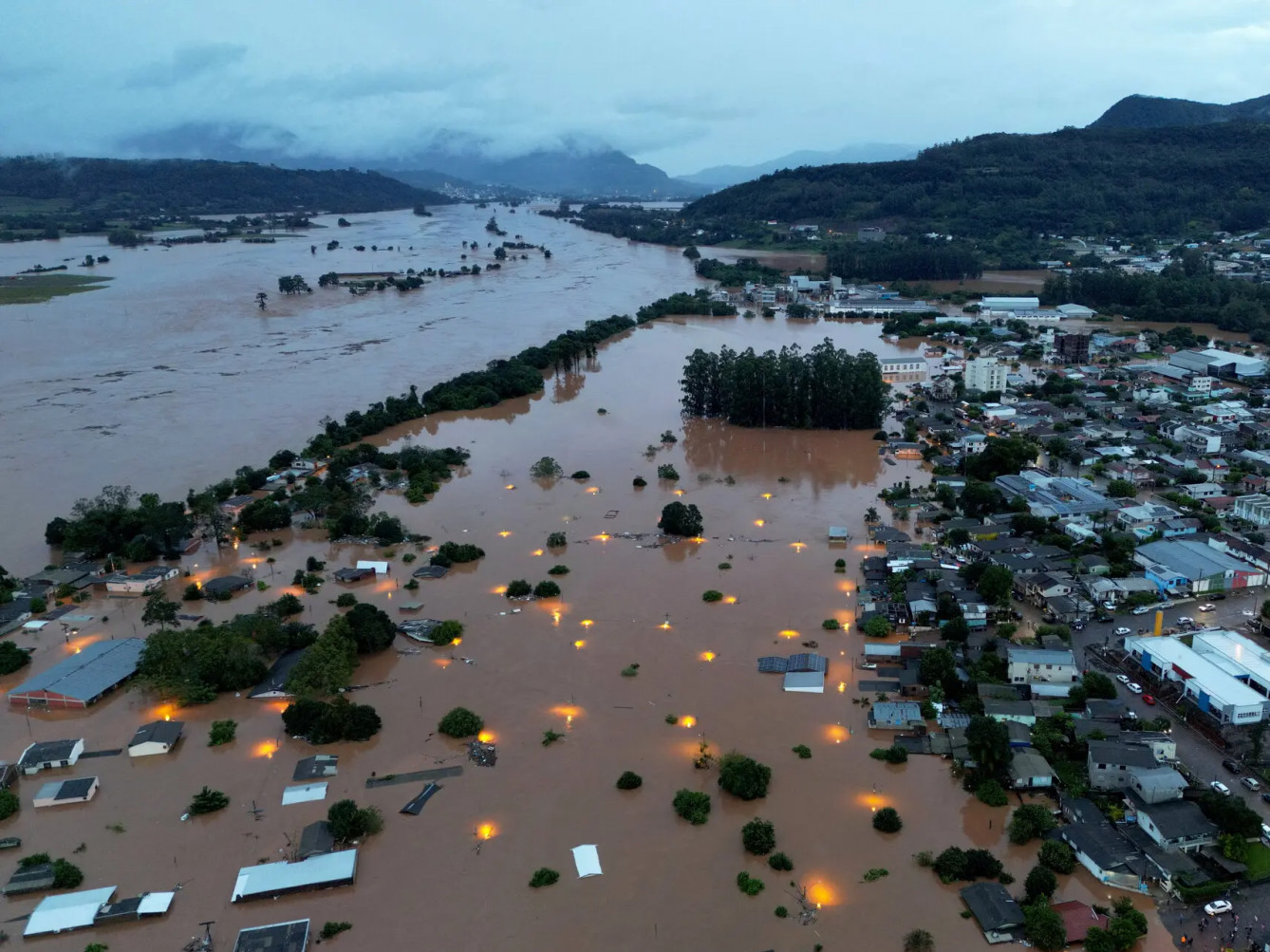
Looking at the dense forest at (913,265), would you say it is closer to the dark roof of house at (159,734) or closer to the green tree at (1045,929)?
the dark roof of house at (159,734)

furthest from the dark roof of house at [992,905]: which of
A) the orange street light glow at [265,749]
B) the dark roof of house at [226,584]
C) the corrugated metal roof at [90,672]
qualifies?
the dark roof of house at [226,584]

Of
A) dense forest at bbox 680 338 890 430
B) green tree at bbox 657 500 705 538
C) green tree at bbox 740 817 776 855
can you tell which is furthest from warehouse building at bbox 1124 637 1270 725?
dense forest at bbox 680 338 890 430

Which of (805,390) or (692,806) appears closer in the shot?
(692,806)

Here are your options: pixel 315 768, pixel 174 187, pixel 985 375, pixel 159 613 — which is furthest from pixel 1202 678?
pixel 174 187

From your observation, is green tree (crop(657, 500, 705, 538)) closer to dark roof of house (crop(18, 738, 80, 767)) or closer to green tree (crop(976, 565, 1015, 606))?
green tree (crop(976, 565, 1015, 606))

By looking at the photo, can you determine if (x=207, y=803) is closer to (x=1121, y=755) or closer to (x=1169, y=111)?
(x=1121, y=755)
